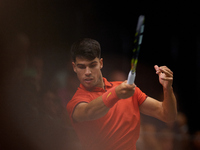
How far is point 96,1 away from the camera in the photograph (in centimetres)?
81

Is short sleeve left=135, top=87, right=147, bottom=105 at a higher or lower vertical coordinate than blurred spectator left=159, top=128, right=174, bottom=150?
higher

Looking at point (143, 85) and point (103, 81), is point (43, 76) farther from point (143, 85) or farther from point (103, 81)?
point (143, 85)

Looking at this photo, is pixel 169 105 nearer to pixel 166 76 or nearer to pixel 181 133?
pixel 166 76

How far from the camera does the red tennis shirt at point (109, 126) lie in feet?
2.12

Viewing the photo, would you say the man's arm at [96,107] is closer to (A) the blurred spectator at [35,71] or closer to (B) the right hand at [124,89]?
(B) the right hand at [124,89]

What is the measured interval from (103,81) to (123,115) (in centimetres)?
12

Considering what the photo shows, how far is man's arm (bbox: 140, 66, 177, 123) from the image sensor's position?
24.4 inches

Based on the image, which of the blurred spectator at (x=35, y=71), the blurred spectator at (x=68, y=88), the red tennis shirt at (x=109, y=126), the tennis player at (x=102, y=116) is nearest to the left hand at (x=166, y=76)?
the tennis player at (x=102, y=116)

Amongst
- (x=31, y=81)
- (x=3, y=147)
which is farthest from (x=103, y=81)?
(x=3, y=147)

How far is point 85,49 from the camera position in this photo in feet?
2.10

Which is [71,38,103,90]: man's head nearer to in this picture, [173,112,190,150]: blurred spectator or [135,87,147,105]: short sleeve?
[135,87,147,105]: short sleeve

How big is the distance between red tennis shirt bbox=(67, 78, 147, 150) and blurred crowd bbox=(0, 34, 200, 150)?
5 centimetres

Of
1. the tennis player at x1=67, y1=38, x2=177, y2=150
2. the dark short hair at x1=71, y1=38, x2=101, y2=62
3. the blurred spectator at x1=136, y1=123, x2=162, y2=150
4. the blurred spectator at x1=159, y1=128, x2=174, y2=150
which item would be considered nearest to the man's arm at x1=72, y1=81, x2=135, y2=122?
the tennis player at x1=67, y1=38, x2=177, y2=150

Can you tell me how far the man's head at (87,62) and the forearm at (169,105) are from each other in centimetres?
19
